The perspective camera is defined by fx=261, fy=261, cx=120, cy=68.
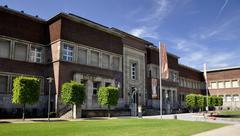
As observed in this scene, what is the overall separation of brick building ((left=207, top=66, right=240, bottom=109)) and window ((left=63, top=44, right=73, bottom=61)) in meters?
52.8

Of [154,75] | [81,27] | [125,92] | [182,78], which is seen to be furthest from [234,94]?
[81,27]

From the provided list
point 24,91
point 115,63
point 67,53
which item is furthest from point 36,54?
point 115,63

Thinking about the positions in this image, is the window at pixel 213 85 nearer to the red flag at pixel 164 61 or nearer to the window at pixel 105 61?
the window at pixel 105 61

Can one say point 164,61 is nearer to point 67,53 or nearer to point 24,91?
point 67,53

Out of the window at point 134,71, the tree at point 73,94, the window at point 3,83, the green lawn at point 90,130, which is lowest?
the green lawn at point 90,130

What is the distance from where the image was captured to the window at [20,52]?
32.2 metres

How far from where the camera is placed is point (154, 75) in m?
52.3

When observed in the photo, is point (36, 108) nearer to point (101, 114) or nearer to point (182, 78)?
point (101, 114)

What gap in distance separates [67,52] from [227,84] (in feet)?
178

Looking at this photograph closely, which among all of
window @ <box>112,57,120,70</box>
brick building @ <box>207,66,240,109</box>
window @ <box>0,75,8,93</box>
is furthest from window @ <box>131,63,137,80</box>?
brick building @ <box>207,66,240,109</box>

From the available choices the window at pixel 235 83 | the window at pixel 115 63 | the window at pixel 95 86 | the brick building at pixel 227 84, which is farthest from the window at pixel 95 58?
the window at pixel 235 83

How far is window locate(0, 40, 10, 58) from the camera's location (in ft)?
101

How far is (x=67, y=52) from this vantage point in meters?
34.5

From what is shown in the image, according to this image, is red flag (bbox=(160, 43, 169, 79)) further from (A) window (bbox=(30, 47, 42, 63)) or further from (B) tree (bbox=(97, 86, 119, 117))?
(A) window (bbox=(30, 47, 42, 63))
